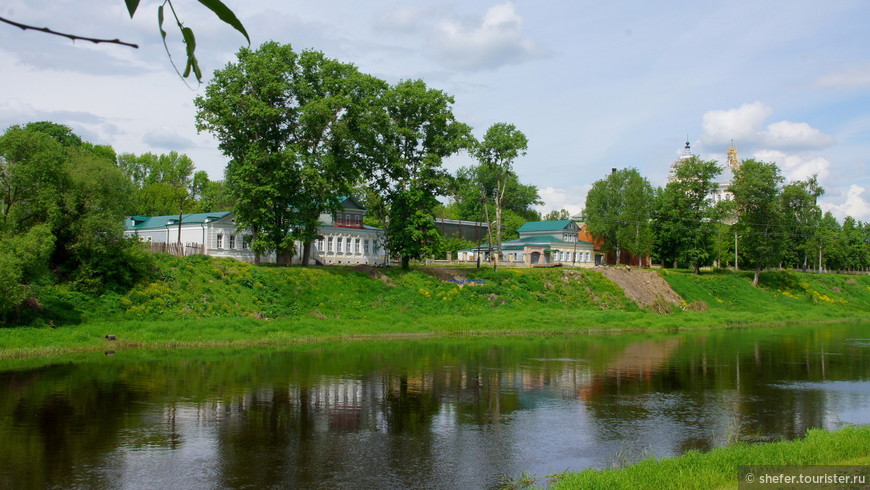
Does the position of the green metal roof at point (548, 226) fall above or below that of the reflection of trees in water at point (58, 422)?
above

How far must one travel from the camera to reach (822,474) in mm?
13586

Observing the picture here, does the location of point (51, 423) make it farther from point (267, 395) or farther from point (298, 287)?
point (298, 287)

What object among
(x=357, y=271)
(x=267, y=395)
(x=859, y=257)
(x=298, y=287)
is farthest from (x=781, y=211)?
(x=267, y=395)

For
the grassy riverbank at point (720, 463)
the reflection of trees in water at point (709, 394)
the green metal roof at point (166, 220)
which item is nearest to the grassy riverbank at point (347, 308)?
the green metal roof at point (166, 220)

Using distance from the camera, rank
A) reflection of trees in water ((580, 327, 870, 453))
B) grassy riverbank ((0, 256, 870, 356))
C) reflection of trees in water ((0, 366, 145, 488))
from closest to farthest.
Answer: reflection of trees in water ((0, 366, 145, 488))
reflection of trees in water ((580, 327, 870, 453))
grassy riverbank ((0, 256, 870, 356))

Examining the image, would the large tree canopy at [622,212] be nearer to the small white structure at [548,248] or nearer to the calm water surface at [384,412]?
the small white structure at [548,248]

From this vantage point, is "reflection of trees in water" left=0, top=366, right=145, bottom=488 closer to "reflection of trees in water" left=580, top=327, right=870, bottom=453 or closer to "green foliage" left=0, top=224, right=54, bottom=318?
"green foliage" left=0, top=224, right=54, bottom=318

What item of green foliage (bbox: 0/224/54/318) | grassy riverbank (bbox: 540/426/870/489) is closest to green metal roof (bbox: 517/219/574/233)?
green foliage (bbox: 0/224/54/318)

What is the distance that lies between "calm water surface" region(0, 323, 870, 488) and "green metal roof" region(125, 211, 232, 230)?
29.3 metres

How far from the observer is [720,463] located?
1531 cm

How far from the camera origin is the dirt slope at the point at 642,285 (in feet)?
219

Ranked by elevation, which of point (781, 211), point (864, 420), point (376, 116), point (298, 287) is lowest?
point (864, 420)

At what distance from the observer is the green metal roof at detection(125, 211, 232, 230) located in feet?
211

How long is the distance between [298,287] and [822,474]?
41511 mm
